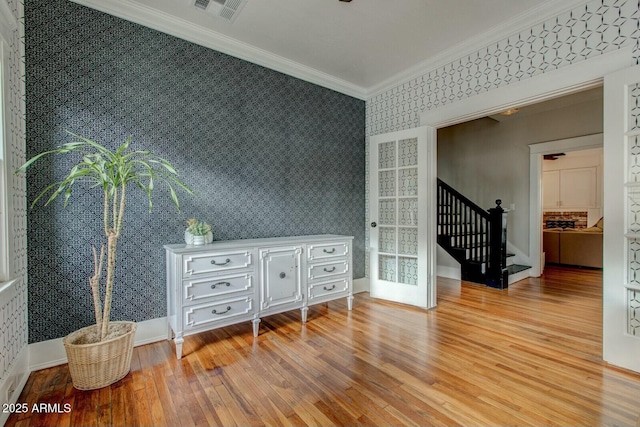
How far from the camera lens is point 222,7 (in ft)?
8.01

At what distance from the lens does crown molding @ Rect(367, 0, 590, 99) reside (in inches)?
92.5

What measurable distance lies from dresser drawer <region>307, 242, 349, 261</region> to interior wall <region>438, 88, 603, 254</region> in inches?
148

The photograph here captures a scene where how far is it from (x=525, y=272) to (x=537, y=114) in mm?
2727

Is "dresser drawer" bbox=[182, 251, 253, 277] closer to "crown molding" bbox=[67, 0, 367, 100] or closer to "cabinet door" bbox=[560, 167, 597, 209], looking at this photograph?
"crown molding" bbox=[67, 0, 367, 100]

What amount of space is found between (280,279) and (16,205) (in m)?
1.95

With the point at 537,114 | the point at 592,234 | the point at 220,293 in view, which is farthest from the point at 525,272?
the point at 220,293

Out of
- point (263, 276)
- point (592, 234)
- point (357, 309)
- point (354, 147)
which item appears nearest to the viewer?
point (263, 276)

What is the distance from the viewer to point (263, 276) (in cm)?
269

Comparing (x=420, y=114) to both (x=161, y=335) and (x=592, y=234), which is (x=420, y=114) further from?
(x=592, y=234)

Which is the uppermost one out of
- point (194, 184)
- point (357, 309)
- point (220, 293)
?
point (194, 184)

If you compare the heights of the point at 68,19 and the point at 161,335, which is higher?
the point at 68,19

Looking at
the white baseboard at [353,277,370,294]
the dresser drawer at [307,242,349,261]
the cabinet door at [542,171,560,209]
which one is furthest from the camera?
the cabinet door at [542,171,560,209]

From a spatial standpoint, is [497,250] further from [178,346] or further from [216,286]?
[178,346]

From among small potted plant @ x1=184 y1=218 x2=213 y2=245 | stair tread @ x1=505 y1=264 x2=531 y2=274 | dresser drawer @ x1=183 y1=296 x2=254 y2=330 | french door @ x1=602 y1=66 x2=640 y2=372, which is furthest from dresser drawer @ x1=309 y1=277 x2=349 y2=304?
stair tread @ x1=505 y1=264 x2=531 y2=274
